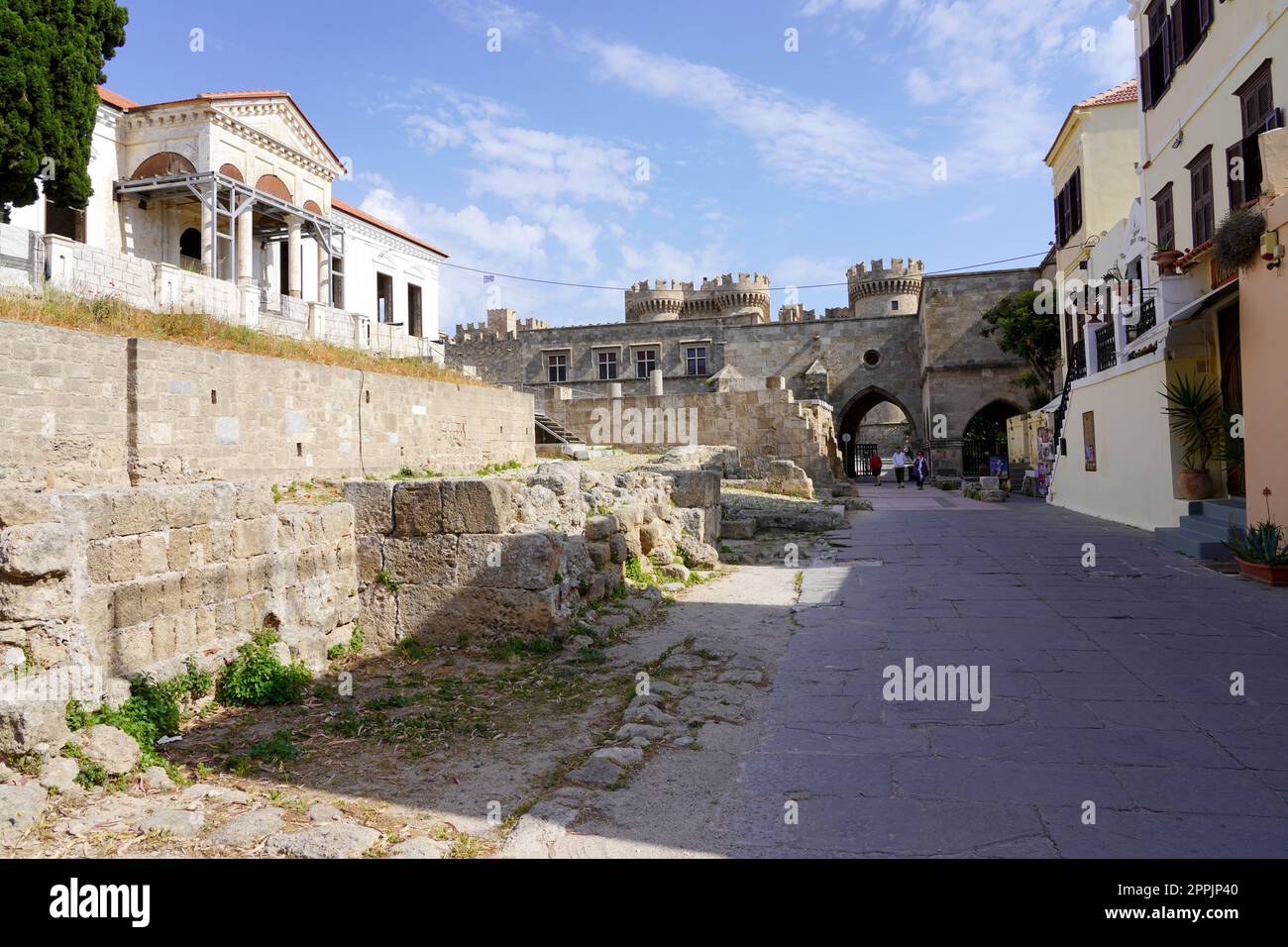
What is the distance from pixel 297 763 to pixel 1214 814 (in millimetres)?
3963

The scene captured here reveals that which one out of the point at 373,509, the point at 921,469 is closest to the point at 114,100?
the point at 373,509

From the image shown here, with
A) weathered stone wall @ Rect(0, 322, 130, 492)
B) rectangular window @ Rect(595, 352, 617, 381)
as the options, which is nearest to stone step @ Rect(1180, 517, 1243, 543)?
weathered stone wall @ Rect(0, 322, 130, 492)

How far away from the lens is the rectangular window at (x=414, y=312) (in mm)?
32188

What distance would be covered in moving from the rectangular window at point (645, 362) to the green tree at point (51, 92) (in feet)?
87.6

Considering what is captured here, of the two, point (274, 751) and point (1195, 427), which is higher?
point (1195, 427)

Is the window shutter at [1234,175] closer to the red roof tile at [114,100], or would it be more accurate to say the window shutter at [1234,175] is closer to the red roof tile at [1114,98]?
the red roof tile at [1114,98]

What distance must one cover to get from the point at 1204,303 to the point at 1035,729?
970 centimetres

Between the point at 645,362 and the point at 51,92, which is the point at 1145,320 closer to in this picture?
the point at 51,92

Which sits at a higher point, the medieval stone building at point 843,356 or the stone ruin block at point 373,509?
the medieval stone building at point 843,356

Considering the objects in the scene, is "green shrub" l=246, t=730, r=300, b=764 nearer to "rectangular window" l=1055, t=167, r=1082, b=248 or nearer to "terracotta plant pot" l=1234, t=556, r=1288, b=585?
"terracotta plant pot" l=1234, t=556, r=1288, b=585

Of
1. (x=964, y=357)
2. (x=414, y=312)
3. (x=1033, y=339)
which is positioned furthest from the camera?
(x=964, y=357)

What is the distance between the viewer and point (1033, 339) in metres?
29.6

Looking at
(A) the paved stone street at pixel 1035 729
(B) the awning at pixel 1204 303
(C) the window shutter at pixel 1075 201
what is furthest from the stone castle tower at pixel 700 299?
(A) the paved stone street at pixel 1035 729
